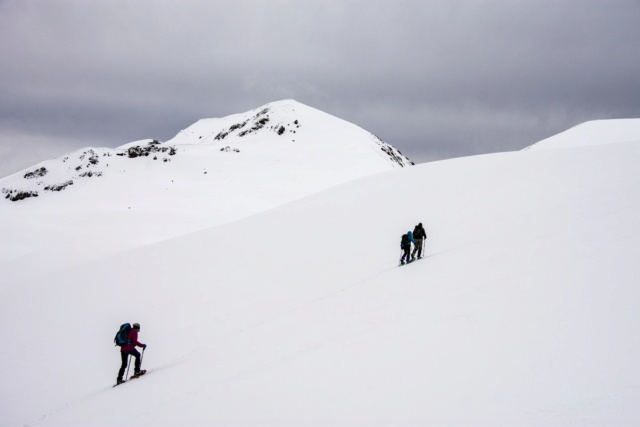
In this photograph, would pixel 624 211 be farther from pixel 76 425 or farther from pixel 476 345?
pixel 76 425

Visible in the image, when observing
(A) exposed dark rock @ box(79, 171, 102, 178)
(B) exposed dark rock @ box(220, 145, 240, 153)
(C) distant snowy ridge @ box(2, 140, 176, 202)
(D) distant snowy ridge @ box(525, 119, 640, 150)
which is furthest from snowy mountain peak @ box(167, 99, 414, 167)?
(D) distant snowy ridge @ box(525, 119, 640, 150)

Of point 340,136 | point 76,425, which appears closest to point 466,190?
point 76,425

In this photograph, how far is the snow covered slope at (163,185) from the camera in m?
41.7

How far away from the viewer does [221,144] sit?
90.9 metres

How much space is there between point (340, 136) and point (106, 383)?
91231 mm

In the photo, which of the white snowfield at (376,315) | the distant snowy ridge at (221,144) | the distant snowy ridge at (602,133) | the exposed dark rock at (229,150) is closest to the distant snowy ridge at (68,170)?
the distant snowy ridge at (221,144)

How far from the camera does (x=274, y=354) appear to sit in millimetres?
8109

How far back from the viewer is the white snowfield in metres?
5.18

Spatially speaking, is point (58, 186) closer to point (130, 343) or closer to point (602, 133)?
point (130, 343)

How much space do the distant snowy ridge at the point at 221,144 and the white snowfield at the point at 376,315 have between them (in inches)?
2122

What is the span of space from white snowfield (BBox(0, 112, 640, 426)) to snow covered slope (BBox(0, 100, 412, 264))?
17226 millimetres

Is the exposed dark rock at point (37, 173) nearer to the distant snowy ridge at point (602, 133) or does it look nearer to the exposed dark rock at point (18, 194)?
the exposed dark rock at point (18, 194)

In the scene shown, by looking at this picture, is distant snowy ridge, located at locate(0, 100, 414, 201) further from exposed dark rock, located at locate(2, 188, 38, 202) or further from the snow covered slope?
the snow covered slope

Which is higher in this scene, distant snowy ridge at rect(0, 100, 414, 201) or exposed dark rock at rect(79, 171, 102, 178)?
distant snowy ridge at rect(0, 100, 414, 201)
